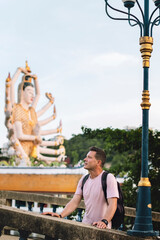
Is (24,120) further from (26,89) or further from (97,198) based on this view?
(97,198)

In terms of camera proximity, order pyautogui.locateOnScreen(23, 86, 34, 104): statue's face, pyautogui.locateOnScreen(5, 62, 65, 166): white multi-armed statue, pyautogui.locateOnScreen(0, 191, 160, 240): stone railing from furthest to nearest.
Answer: pyautogui.locateOnScreen(23, 86, 34, 104): statue's face
pyautogui.locateOnScreen(5, 62, 65, 166): white multi-armed statue
pyautogui.locateOnScreen(0, 191, 160, 240): stone railing

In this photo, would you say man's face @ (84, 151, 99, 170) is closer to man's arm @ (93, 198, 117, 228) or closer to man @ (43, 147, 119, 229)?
man @ (43, 147, 119, 229)

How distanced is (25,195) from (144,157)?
406 centimetres

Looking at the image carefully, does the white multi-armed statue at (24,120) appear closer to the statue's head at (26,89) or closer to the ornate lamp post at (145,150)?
the statue's head at (26,89)

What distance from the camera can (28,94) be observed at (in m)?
33.3

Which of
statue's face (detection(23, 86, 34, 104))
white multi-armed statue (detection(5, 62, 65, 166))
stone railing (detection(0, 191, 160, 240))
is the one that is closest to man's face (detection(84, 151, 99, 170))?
stone railing (detection(0, 191, 160, 240))

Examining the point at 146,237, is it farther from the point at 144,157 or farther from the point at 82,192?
the point at 144,157

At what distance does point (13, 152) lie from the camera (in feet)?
107

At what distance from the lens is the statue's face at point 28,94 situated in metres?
33.4

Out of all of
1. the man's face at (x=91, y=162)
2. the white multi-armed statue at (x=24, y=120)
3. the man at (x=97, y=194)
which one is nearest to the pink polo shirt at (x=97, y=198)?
the man at (x=97, y=194)

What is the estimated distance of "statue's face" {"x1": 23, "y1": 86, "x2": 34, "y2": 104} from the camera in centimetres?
3341

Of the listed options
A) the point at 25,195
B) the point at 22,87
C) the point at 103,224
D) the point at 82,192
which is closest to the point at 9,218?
the point at 103,224

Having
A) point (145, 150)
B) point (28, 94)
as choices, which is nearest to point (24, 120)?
point (28, 94)

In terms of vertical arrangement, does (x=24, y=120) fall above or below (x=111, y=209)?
above
